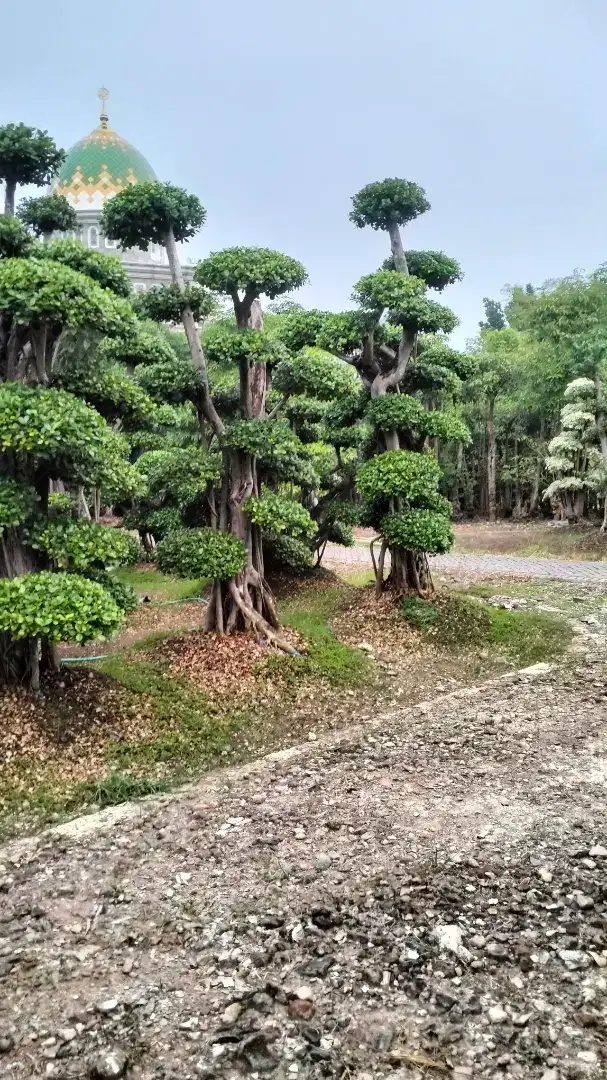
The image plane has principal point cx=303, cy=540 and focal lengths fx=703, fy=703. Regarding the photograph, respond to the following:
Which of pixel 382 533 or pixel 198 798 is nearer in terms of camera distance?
pixel 198 798

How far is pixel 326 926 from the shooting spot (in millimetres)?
4145

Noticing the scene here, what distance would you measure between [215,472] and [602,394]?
1506 cm

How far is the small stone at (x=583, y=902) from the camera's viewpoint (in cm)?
423

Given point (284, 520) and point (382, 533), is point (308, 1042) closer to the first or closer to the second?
point (284, 520)

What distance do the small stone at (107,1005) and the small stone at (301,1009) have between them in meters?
0.87

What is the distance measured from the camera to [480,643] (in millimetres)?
9656

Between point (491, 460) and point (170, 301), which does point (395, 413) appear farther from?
point (491, 460)

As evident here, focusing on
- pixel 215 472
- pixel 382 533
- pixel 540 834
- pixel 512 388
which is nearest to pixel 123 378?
pixel 215 472

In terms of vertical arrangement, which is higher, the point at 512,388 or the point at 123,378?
the point at 512,388

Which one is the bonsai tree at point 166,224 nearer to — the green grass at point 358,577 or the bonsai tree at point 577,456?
the green grass at point 358,577

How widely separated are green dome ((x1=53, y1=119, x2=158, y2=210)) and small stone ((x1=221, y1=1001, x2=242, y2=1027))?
111ft

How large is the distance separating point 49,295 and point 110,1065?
5320 millimetres

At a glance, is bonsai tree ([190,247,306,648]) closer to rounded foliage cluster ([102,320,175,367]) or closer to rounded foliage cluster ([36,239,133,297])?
rounded foliage cluster ([102,320,175,367])

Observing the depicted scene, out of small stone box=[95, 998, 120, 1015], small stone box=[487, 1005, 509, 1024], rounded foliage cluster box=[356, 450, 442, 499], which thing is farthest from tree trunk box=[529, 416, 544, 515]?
small stone box=[95, 998, 120, 1015]
